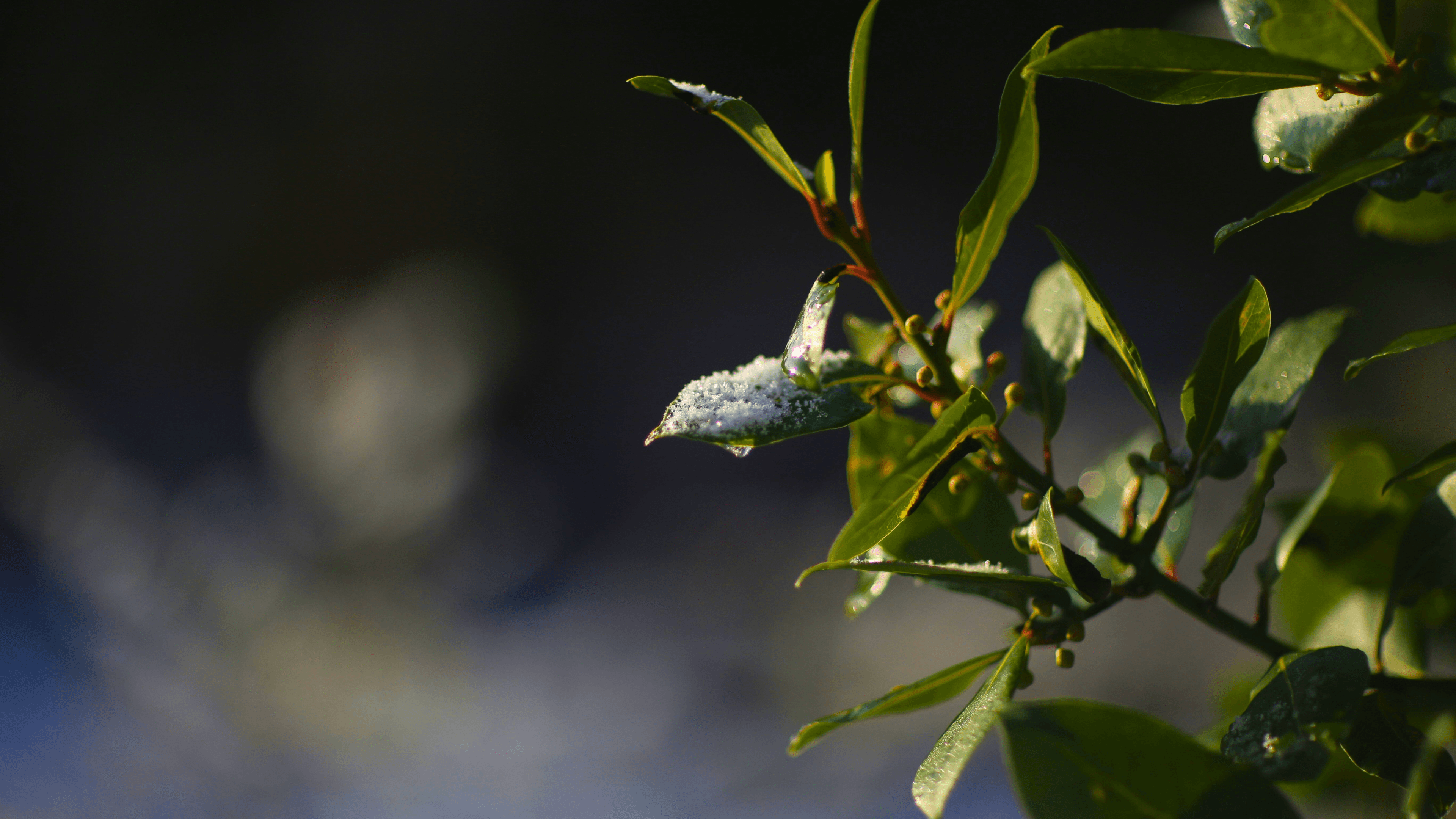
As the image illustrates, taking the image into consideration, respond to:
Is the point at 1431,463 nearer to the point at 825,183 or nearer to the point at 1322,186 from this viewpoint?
the point at 1322,186

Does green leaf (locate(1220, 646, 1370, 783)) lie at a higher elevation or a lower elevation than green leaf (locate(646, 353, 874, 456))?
lower

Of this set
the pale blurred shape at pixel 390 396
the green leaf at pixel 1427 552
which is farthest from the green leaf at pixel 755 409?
the pale blurred shape at pixel 390 396

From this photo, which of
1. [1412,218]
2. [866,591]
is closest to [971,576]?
[866,591]

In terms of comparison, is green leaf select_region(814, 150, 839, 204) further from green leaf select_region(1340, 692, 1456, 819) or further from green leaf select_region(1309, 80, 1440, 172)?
green leaf select_region(1340, 692, 1456, 819)

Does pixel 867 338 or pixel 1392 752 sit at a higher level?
pixel 867 338

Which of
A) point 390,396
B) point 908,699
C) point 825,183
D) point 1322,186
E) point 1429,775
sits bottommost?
point 1429,775

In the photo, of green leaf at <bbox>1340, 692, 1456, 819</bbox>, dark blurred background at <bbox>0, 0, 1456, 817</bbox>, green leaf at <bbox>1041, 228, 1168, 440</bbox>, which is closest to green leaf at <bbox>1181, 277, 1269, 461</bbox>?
green leaf at <bbox>1041, 228, 1168, 440</bbox>

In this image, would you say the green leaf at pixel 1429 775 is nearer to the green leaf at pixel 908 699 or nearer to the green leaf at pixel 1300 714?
the green leaf at pixel 1300 714
